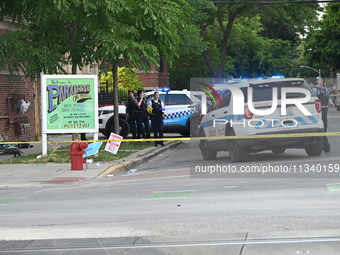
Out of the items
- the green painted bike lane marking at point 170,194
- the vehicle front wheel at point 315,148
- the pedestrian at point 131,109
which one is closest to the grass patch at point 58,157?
the pedestrian at point 131,109

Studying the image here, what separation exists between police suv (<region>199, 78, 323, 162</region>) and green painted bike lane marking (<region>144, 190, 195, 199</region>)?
12.3ft

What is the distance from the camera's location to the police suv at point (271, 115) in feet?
46.3

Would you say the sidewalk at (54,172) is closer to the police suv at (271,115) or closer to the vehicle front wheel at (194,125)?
the police suv at (271,115)

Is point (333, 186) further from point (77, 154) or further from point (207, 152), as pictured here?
point (77, 154)

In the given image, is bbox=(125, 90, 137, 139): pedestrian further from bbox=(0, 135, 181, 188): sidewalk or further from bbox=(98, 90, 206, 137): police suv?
bbox=(0, 135, 181, 188): sidewalk

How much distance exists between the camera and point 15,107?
76.6 feet

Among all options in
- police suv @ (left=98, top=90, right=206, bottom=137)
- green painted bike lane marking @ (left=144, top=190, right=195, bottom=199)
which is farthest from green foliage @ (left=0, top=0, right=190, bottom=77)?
green painted bike lane marking @ (left=144, top=190, right=195, bottom=199)

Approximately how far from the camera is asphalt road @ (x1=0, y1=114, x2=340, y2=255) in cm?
683

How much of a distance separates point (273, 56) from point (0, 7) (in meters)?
47.1

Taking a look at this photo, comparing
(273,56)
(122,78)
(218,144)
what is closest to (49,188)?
(218,144)

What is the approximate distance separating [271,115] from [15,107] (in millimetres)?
12216

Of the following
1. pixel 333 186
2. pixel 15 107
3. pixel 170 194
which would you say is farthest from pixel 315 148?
pixel 15 107

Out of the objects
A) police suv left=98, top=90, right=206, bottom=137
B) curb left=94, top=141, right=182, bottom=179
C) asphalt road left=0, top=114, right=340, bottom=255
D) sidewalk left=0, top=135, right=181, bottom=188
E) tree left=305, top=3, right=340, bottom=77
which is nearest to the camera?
asphalt road left=0, top=114, right=340, bottom=255

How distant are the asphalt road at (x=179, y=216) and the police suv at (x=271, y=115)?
1777 millimetres
